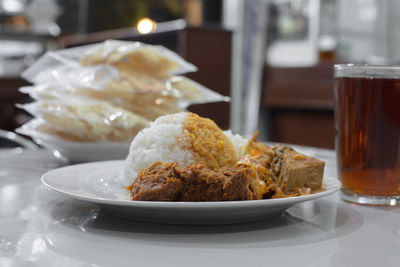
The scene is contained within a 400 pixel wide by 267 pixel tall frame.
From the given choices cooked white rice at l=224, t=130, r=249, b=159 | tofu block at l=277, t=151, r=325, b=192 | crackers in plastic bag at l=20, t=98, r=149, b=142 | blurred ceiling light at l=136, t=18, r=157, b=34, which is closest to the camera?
tofu block at l=277, t=151, r=325, b=192

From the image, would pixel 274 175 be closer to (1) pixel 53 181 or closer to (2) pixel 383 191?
(2) pixel 383 191

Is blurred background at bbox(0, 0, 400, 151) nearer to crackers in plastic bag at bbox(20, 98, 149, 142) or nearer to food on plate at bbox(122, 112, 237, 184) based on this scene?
crackers in plastic bag at bbox(20, 98, 149, 142)

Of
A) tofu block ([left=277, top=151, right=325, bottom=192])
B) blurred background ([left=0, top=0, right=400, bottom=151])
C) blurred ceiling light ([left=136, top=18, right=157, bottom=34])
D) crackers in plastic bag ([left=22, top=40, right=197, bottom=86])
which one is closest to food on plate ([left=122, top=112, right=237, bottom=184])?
tofu block ([left=277, top=151, right=325, bottom=192])

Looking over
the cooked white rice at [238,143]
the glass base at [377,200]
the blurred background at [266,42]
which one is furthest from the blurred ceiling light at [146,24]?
the glass base at [377,200]

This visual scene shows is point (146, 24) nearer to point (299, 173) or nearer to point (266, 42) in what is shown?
point (266, 42)

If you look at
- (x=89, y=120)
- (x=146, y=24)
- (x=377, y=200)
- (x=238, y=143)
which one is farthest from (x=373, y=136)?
(x=146, y=24)

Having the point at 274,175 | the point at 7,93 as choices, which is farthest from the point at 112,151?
the point at 7,93

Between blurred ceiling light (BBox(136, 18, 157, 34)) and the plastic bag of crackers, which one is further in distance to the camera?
blurred ceiling light (BBox(136, 18, 157, 34))
